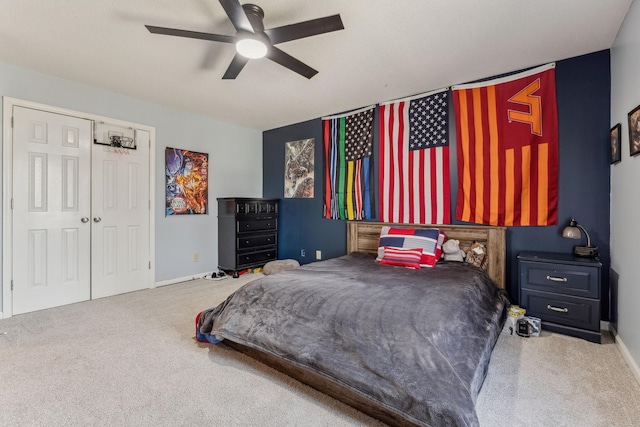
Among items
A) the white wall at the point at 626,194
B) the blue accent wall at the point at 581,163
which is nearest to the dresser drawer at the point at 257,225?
the blue accent wall at the point at 581,163

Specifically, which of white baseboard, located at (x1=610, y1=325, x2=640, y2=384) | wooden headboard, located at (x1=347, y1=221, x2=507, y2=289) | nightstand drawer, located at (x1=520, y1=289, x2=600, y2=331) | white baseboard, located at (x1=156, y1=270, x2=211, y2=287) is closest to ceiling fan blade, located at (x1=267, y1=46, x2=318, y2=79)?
wooden headboard, located at (x1=347, y1=221, x2=507, y2=289)

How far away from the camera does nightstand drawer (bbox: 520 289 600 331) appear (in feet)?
8.02

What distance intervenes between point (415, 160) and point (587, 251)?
1.92 m

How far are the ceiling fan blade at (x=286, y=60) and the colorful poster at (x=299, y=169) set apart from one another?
2.29 m

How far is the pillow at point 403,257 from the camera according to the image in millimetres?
2973

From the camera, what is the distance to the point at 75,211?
11.3ft

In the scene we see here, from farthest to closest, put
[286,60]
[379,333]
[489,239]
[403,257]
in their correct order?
[489,239] < [403,257] < [286,60] < [379,333]

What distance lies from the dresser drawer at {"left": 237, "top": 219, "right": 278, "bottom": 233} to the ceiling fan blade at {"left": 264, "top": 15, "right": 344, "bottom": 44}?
3.02m

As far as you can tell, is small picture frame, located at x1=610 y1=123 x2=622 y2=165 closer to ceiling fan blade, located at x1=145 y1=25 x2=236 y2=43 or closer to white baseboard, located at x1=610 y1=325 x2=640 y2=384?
white baseboard, located at x1=610 y1=325 x2=640 y2=384

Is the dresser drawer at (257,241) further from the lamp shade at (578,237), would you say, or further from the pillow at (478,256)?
the lamp shade at (578,237)

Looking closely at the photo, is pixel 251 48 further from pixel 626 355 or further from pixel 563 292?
pixel 626 355

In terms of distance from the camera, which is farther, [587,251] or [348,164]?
[348,164]

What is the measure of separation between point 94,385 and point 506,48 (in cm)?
404

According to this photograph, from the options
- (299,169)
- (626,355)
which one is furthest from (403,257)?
(299,169)
